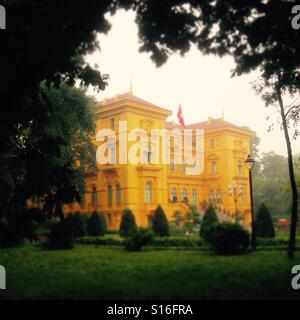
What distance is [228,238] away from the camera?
16000mm

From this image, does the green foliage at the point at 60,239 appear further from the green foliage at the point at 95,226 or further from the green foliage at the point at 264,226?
the green foliage at the point at 264,226

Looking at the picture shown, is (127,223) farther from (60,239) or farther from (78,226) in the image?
(60,239)

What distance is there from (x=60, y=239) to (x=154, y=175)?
1960cm

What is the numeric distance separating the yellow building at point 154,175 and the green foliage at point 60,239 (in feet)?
49.4

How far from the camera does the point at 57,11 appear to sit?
8.09 metres

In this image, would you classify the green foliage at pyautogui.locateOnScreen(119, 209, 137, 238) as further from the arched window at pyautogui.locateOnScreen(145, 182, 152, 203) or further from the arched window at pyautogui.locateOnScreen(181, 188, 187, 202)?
the arched window at pyautogui.locateOnScreen(181, 188, 187, 202)

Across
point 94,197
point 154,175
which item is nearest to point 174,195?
point 154,175

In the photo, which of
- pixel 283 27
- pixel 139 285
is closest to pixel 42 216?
pixel 139 285

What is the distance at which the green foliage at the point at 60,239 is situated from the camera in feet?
68.8

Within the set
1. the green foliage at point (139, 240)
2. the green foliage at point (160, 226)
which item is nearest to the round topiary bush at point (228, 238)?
the green foliage at point (139, 240)

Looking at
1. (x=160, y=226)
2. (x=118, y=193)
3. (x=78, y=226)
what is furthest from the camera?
(x=118, y=193)

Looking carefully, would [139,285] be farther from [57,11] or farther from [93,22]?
[57,11]

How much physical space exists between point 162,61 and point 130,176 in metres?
29.1

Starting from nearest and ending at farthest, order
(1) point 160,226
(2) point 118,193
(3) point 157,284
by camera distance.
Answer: (3) point 157,284 < (1) point 160,226 < (2) point 118,193
